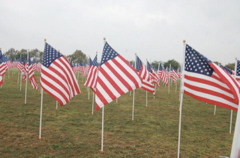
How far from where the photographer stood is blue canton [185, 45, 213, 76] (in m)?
5.98

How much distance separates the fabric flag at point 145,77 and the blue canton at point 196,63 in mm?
6754

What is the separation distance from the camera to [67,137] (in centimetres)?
900

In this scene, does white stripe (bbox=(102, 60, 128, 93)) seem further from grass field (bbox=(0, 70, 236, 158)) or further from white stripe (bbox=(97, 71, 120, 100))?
grass field (bbox=(0, 70, 236, 158))

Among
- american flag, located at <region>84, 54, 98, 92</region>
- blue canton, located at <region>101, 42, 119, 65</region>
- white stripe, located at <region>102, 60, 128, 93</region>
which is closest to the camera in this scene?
white stripe, located at <region>102, 60, 128, 93</region>

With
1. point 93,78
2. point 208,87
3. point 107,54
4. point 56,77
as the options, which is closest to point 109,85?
point 107,54

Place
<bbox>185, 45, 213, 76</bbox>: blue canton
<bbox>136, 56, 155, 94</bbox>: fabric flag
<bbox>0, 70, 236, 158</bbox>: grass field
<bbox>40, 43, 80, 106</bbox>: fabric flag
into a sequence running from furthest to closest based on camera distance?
<bbox>136, 56, 155, 94</bbox>: fabric flag, <bbox>40, 43, 80, 106</bbox>: fabric flag, <bbox>0, 70, 236, 158</bbox>: grass field, <bbox>185, 45, 213, 76</bbox>: blue canton

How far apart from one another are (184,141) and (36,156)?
235 inches

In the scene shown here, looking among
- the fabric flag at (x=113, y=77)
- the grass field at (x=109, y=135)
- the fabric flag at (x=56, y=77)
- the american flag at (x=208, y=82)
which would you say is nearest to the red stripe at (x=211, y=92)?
the american flag at (x=208, y=82)

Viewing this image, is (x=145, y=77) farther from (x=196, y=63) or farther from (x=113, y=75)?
(x=196, y=63)

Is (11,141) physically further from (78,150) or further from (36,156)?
(78,150)

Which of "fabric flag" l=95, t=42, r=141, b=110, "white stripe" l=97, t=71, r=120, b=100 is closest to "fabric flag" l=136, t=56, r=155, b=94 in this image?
"fabric flag" l=95, t=42, r=141, b=110

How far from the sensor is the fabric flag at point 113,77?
23.5 ft

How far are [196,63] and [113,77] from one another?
9.09ft

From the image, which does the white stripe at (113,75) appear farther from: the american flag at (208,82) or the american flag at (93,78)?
the american flag at (93,78)
